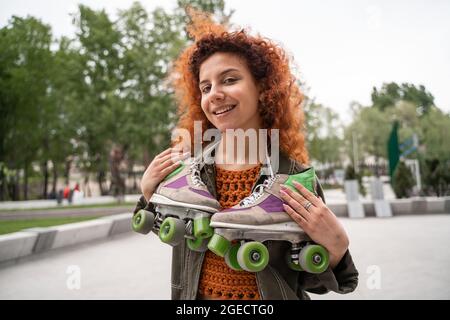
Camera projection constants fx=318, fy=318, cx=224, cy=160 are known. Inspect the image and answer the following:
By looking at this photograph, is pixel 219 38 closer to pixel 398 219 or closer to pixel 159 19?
pixel 398 219

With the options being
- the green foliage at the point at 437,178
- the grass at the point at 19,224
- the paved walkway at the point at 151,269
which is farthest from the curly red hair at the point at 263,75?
the green foliage at the point at 437,178

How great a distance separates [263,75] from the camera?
104 cm

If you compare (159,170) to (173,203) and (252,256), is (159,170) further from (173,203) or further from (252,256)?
(252,256)

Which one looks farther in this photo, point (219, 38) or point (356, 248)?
point (356, 248)

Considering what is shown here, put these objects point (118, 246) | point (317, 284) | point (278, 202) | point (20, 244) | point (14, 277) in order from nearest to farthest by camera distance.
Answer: point (278, 202)
point (317, 284)
point (14, 277)
point (20, 244)
point (118, 246)

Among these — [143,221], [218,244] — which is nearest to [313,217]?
[218,244]

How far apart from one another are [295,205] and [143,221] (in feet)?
1.43

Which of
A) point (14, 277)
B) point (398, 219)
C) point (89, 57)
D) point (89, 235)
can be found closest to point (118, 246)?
point (89, 235)

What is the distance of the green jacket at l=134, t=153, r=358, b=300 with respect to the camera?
2.98 feet

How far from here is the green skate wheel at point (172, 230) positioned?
0.80m

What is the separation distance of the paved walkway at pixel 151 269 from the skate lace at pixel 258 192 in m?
2.30

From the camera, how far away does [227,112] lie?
0.98 meters

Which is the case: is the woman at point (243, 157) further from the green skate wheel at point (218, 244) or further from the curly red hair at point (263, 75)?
the green skate wheel at point (218, 244)
